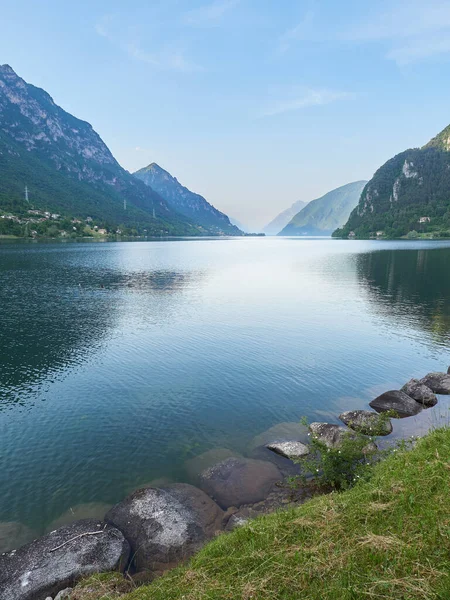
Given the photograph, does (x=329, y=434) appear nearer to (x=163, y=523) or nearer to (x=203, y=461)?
(x=203, y=461)

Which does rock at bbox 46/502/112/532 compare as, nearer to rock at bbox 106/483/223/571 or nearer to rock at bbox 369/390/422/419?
rock at bbox 106/483/223/571

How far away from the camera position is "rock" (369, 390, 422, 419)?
29.2m

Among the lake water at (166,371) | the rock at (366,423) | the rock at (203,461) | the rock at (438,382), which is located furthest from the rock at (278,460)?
the rock at (438,382)

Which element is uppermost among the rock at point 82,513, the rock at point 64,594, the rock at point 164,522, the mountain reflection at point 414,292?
the mountain reflection at point 414,292

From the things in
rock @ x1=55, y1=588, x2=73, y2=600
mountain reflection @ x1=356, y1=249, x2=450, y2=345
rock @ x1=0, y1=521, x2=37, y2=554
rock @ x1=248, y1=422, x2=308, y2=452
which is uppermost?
mountain reflection @ x1=356, y1=249, x2=450, y2=345

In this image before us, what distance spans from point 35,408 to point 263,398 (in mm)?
20507

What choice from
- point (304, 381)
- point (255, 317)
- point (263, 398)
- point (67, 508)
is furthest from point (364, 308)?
point (67, 508)

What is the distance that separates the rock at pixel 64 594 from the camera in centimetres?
1228

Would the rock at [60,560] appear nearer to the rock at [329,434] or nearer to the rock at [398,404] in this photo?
the rock at [329,434]

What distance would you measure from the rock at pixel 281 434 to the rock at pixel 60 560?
38.3 ft

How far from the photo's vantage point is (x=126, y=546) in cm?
1550

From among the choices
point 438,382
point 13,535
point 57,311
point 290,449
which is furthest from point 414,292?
point 13,535

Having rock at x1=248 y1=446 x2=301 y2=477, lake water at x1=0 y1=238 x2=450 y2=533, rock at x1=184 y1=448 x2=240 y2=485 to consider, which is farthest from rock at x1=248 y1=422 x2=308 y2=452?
rock at x1=184 y1=448 x2=240 y2=485

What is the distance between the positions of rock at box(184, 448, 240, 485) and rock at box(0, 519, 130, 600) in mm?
6456
